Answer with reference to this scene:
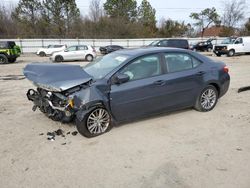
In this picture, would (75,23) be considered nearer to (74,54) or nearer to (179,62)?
(74,54)

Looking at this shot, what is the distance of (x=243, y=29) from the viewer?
2058 inches

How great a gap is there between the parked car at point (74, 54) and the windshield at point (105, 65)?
15.1 m

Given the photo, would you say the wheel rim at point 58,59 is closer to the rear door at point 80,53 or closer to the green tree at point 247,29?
the rear door at point 80,53

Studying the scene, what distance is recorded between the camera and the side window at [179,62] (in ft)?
15.7

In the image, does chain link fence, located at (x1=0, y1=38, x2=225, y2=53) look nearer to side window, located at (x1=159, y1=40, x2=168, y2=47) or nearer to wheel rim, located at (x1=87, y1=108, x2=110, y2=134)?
side window, located at (x1=159, y1=40, x2=168, y2=47)

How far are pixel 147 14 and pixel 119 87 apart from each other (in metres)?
55.3

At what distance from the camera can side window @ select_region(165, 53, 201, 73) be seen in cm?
479

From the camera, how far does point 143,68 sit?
4.50m

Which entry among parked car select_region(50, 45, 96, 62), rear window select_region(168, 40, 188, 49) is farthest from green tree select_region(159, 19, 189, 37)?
parked car select_region(50, 45, 96, 62)

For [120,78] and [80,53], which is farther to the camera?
[80,53]

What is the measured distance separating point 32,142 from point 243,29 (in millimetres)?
57974

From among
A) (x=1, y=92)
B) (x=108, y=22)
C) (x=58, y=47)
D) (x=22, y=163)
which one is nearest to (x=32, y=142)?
(x=22, y=163)

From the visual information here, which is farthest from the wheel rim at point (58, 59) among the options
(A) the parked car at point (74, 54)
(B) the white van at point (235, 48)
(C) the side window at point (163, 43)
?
(B) the white van at point (235, 48)

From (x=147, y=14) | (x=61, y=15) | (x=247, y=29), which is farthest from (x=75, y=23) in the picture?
(x=247, y=29)
